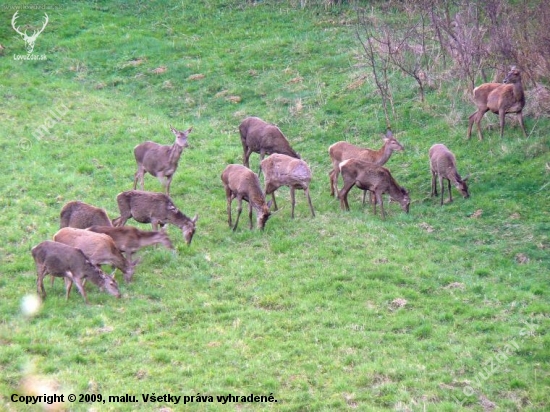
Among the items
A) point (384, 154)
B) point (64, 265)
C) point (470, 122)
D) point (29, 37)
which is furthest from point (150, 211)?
point (29, 37)

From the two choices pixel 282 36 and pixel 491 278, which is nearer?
pixel 491 278

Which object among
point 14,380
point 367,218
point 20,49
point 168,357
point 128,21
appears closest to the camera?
point 14,380

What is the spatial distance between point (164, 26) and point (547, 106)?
50.7 ft

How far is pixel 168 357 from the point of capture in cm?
1112

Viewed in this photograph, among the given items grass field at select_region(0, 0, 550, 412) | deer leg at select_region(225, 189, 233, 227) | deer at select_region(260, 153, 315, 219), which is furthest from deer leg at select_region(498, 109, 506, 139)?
deer leg at select_region(225, 189, 233, 227)

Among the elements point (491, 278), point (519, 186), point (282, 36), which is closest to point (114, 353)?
point (491, 278)

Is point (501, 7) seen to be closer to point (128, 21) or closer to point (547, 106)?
point (547, 106)

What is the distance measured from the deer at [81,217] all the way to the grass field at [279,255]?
0.71 m

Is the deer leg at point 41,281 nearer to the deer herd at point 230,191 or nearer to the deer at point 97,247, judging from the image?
the deer herd at point 230,191

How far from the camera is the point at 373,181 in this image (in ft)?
55.8

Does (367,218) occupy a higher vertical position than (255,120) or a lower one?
lower

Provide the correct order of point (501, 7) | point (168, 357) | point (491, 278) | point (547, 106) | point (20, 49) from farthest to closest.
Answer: point (20, 49) → point (501, 7) → point (547, 106) → point (491, 278) → point (168, 357)

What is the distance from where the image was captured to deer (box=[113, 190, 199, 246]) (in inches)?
617

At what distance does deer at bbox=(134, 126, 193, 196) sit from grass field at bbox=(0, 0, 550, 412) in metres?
0.55
